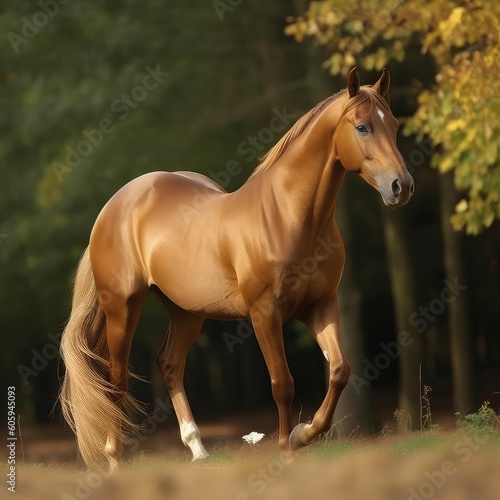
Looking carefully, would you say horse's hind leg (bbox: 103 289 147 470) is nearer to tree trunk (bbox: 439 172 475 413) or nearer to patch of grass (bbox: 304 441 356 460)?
patch of grass (bbox: 304 441 356 460)

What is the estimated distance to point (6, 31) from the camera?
16.0m

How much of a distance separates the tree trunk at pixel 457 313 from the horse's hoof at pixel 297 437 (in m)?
9.54

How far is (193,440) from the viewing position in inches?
308

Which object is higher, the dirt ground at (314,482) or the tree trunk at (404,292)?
the dirt ground at (314,482)

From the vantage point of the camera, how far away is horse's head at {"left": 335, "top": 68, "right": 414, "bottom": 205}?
621 cm

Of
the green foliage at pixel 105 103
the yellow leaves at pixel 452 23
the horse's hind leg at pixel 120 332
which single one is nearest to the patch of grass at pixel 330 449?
the horse's hind leg at pixel 120 332

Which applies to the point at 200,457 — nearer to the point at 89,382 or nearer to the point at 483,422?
the point at 89,382

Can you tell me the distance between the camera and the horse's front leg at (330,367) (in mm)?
6621

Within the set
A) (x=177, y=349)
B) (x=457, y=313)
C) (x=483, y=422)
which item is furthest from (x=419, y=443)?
(x=457, y=313)

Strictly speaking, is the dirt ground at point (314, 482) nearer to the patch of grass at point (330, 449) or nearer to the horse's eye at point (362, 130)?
the patch of grass at point (330, 449)

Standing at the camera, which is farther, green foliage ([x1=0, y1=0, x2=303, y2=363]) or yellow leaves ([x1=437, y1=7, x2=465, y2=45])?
green foliage ([x1=0, y1=0, x2=303, y2=363])

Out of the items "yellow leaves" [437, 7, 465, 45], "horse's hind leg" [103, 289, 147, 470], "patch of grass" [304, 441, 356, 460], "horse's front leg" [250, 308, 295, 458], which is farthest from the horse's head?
"yellow leaves" [437, 7, 465, 45]

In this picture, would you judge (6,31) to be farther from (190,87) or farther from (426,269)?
(426,269)

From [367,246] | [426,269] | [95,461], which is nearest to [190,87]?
[367,246]
